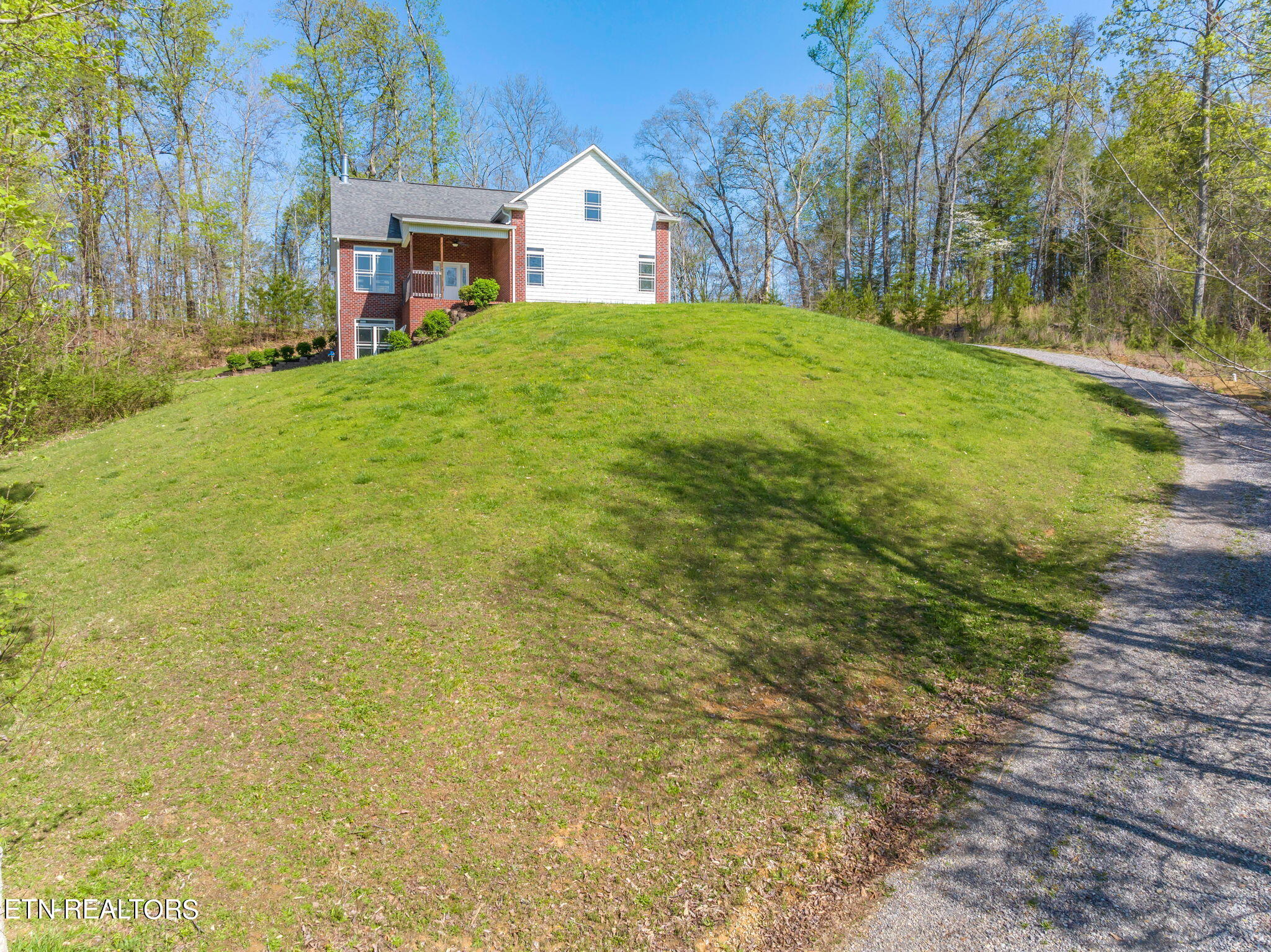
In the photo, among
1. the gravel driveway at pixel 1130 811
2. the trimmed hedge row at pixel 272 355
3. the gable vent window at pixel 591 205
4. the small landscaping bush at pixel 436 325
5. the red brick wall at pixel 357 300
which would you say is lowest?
the gravel driveway at pixel 1130 811

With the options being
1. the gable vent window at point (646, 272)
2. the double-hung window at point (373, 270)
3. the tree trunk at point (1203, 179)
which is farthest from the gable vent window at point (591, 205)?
the tree trunk at point (1203, 179)

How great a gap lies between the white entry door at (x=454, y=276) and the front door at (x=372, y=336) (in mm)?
2569

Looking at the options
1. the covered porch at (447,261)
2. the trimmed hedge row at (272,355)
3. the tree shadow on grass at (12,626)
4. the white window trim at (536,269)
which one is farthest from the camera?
the white window trim at (536,269)

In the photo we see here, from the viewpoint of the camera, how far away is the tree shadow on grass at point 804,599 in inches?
216

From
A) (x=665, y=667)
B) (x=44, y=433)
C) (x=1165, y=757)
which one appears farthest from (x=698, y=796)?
(x=44, y=433)

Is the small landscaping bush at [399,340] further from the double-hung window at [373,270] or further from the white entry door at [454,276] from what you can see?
the white entry door at [454,276]

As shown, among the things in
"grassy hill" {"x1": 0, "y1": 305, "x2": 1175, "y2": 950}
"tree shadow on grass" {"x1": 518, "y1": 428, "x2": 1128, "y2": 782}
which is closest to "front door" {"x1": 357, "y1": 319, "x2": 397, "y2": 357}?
"grassy hill" {"x1": 0, "y1": 305, "x2": 1175, "y2": 950}

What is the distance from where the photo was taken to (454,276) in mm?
27312

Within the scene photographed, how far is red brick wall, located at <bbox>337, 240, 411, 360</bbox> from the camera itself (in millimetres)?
25656

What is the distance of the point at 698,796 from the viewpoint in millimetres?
4547

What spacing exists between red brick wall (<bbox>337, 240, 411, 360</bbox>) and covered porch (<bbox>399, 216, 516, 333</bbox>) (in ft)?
1.04

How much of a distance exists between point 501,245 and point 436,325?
20.7 feet

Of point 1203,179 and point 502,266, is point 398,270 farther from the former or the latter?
point 1203,179

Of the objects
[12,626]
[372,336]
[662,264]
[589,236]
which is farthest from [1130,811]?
[372,336]
